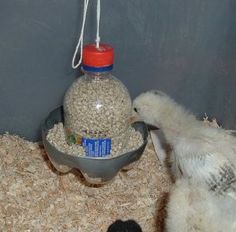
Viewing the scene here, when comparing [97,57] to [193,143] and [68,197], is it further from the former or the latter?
[68,197]

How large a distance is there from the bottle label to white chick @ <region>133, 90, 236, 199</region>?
26 cm

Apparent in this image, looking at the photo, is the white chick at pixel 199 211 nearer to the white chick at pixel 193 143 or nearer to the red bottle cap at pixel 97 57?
the white chick at pixel 193 143

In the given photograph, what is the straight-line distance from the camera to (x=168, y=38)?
1.84 metres

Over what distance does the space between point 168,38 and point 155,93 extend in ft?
0.72

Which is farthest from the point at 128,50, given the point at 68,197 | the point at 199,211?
the point at 199,211

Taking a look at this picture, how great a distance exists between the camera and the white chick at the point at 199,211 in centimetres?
133

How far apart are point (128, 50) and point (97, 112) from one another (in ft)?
1.51

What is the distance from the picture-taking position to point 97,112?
1470 millimetres

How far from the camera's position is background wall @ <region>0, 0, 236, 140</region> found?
5.76 ft

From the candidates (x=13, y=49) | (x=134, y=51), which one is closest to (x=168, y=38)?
(x=134, y=51)

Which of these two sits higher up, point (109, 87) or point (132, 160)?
point (109, 87)

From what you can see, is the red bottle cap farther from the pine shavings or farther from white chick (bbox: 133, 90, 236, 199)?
the pine shavings

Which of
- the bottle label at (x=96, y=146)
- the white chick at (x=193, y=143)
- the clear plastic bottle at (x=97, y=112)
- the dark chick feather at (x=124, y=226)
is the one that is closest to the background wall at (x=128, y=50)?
the white chick at (x=193, y=143)

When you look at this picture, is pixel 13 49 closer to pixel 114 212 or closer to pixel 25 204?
pixel 25 204
